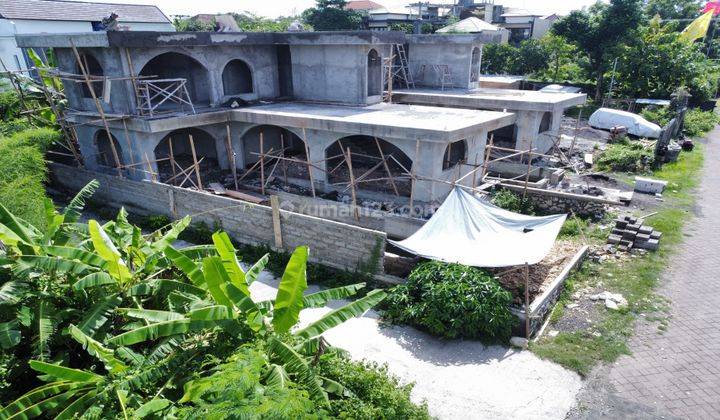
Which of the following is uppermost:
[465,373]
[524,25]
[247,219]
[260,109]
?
[524,25]

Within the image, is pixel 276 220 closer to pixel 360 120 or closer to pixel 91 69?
pixel 360 120

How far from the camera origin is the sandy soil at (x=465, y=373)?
7.55 metres

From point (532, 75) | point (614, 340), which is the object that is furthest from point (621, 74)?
point (614, 340)

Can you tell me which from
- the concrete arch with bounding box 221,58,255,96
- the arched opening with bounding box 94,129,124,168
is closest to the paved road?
the concrete arch with bounding box 221,58,255,96

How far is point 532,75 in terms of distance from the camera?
126 ft

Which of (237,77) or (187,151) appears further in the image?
(187,151)

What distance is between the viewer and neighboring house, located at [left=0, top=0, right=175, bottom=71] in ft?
90.0

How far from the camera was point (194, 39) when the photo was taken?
53.5ft

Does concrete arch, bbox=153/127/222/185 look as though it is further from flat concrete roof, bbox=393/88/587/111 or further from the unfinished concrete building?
flat concrete roof, bbox=393/88/587/111

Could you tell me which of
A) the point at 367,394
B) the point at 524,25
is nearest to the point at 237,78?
the point at 367,394

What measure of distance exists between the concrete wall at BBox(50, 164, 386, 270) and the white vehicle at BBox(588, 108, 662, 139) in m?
19.6

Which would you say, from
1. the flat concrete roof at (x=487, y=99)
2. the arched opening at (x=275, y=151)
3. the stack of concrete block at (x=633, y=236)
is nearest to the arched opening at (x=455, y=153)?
the flat concrete roof at (x=487, y=99)

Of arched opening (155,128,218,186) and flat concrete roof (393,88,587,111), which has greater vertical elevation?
flat concrete roof (393,88,587,111)

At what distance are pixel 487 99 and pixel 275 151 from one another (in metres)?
8.97
